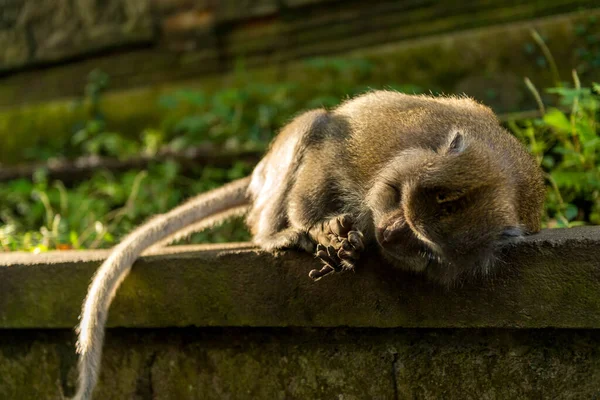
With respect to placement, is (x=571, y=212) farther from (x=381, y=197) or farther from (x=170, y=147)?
(x=170, y=147)

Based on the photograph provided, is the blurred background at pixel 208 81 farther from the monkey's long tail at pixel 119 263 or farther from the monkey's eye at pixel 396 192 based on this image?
the monkey's eye at pixel 396 192

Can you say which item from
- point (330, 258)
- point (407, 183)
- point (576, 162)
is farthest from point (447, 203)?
point (576, 162)

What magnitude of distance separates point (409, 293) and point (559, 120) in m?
1.77

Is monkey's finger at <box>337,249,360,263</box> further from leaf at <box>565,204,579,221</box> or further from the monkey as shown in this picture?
leaf at <box>565,204,579,221</box>

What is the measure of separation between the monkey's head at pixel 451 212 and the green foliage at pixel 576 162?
4.15 ft

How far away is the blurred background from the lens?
5.66 metres

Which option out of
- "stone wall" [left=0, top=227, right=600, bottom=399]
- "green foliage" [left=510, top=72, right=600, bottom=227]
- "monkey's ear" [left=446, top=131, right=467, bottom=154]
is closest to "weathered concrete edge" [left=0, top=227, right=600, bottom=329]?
"stone wall" [left=0, top=227, right=600, bottom=399]

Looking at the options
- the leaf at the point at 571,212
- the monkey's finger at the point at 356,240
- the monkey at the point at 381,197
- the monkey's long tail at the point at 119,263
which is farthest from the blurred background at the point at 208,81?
the monkey's finger at the point at 356,240

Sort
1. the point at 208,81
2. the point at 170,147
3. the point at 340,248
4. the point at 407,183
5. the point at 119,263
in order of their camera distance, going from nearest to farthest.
→ the point at 407,183 < the point at 340,248 < the point at 119,263 < the point at 170,147 < the point at 208,81

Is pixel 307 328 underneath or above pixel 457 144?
underneath

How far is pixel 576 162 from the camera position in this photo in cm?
387

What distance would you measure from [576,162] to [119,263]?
2.57m

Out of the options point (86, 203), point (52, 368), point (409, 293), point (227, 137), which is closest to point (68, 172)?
point (86, 203)

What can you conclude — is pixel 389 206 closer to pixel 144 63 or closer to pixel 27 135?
pixel 144 63
